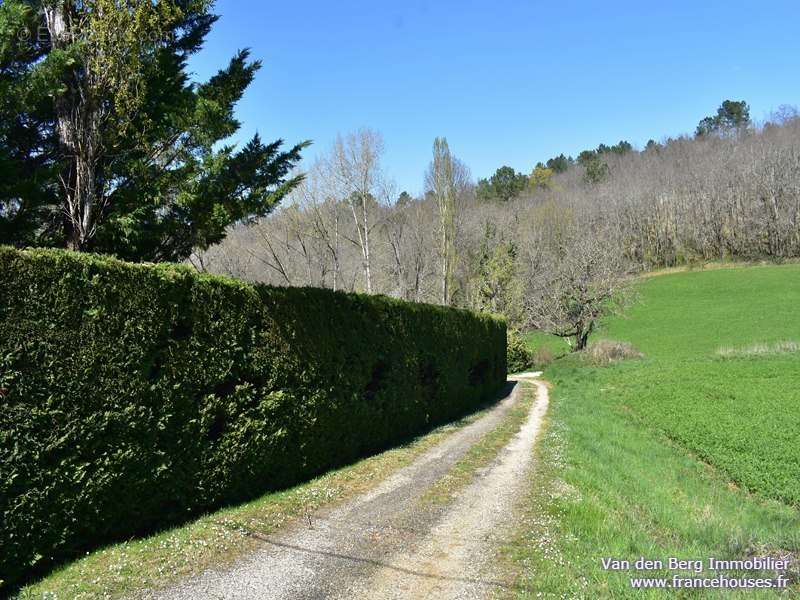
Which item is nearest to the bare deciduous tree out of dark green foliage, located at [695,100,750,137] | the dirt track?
the dirt track

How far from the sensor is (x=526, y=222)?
197 feet

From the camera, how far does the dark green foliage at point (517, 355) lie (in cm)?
3891

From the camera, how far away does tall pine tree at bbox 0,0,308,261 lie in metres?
8.09

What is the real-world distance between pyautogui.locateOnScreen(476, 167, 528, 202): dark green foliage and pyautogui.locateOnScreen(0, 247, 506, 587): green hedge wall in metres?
78.3

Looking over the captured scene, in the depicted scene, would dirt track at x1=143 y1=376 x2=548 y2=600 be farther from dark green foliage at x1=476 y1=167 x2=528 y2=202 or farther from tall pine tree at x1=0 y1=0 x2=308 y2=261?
dark green foliage at x1=476 y1=167 x2=528 y2=202

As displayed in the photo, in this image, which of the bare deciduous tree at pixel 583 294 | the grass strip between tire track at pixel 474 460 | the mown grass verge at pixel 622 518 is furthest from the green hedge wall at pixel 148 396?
the bare deciduous tree at pixel 583 294

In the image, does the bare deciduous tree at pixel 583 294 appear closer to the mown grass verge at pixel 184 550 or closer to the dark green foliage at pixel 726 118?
the mown grass verge at pixel 184 550

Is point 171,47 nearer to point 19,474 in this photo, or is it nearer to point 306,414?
point 306,414

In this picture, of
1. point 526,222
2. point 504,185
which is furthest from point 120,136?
point 504,185

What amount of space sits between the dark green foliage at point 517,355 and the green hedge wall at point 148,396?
99.7ft

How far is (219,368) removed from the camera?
22.4 feet

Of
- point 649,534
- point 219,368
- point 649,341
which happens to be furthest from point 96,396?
point 649,341

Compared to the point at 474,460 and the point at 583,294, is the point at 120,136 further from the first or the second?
the point at 583,294

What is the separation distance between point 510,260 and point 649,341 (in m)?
13.4
